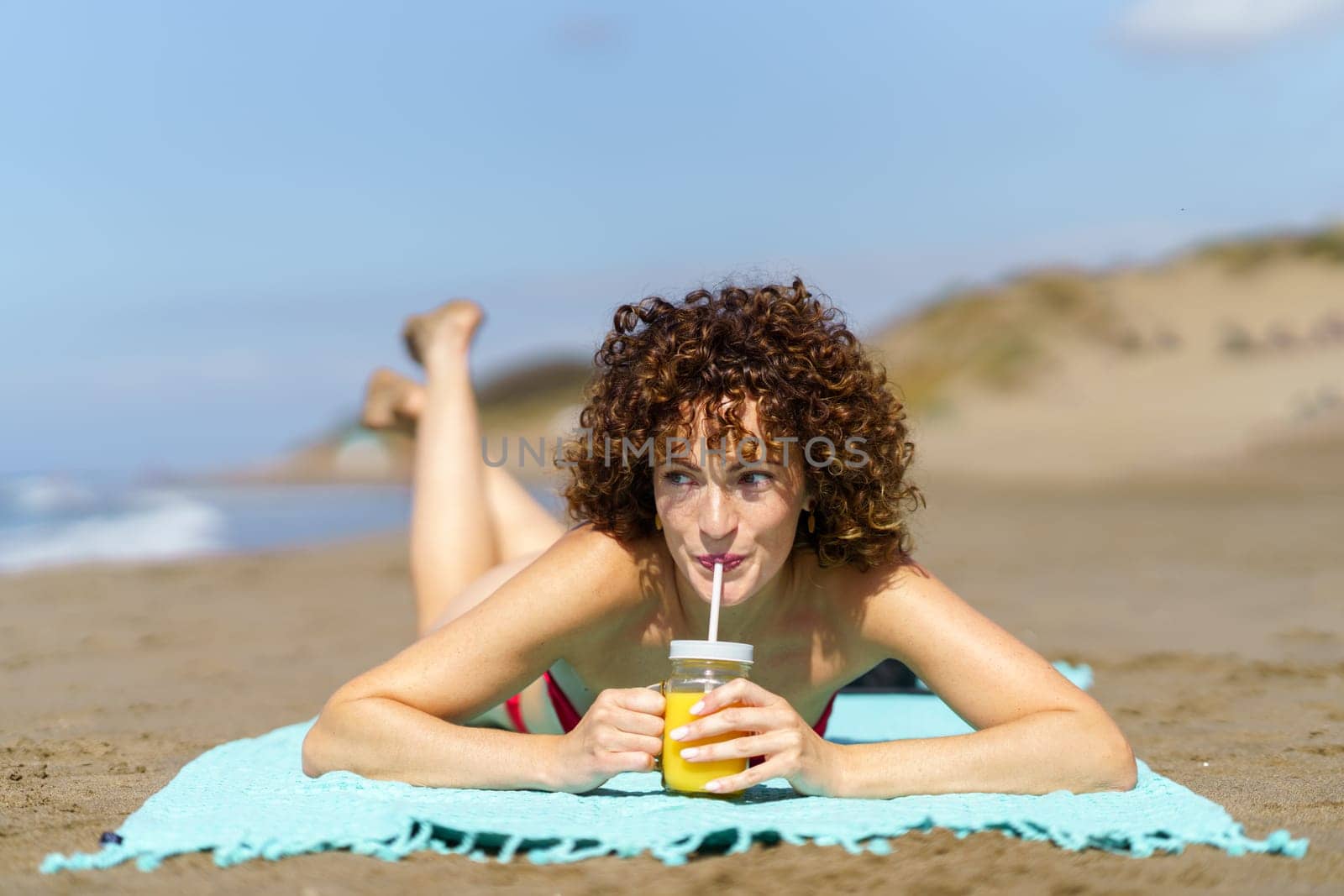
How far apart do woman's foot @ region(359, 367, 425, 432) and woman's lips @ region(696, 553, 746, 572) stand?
8.78 feet

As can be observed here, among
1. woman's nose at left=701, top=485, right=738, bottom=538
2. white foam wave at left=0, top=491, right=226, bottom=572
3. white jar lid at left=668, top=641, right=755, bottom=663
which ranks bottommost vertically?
white jar lid at left=668, top=641, right=755, bottom=663

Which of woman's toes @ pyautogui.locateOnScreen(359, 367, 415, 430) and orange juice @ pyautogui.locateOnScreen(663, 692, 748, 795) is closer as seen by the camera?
orange juice @ pyautogui.locateOnScreen(663, 692, 748, 795)

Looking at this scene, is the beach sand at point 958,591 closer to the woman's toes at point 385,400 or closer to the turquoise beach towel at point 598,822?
the turquoise beach towel at point 598,822

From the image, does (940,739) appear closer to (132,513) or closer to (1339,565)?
(1339,565)

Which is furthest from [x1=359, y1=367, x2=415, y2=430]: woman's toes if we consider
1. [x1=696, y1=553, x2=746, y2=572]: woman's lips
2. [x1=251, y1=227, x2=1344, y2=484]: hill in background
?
[x1=251, y1=227, x2=1344, y2=484]: hill in background

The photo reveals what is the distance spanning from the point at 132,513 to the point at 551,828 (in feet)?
64.4

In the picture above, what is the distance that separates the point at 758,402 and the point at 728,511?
26cm

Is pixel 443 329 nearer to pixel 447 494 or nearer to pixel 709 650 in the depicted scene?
pixel 447 494

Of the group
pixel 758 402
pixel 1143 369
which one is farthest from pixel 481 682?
pixel 1143 369

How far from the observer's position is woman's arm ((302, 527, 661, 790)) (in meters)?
3.12

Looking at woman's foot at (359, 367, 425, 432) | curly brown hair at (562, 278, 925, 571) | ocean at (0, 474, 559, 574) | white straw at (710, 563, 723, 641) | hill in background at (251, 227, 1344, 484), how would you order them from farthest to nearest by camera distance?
hill in background at (251, 227, 1344, 484), ocean at (0, 474, 559, 574), woman's foot at (359, 367, 425, 432), curly brown hair at (562, 278, 925, 571), white straw at (710, 563, 723, 641)

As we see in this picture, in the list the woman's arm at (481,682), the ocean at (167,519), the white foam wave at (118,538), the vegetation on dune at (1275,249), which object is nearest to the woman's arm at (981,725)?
the woman's arm at (481,682)

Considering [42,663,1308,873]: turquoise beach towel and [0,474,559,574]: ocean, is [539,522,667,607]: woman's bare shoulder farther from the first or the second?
[0,474,559,574]: ocean

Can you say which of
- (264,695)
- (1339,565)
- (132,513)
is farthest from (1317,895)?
(132,513)
